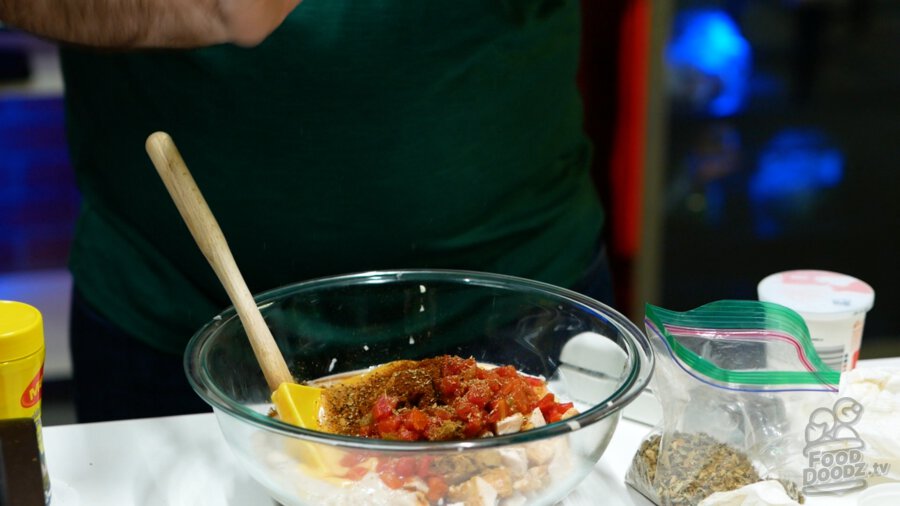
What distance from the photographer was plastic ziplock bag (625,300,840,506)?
80 centimetres

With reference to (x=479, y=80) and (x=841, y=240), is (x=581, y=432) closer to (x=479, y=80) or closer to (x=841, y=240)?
(x=479, y=80)

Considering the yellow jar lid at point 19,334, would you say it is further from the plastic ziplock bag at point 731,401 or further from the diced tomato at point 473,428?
the plastic ziplock bag at point 731,401

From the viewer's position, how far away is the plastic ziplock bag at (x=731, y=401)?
31.5 inches

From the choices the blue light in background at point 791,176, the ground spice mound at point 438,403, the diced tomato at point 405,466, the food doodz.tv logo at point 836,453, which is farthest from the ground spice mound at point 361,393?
the blue light in background at point 791,176

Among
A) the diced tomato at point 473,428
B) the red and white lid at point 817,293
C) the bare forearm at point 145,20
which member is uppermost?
the bare forearm at point 145,20

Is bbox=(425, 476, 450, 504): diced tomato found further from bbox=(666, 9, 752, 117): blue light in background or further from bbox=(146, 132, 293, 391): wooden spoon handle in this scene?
bbox=(666, 9, 752, 117): blue light in background

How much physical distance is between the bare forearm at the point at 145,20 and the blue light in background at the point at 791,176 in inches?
91.0

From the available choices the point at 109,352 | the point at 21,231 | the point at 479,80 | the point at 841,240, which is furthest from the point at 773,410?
the point at 841,240

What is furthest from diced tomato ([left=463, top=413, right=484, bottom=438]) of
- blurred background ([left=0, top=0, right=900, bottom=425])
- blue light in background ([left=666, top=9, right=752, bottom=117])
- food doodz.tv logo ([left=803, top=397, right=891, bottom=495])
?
blue light in background ([left=666, top=9, right=752, bottom=117])

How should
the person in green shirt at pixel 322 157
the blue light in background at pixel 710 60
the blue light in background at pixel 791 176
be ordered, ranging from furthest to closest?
the blue light in background at pixel 791 176 < the blue light in background at pixel 710 60 < the person in green shirt at pixel 322 157

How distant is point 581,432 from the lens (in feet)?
2.47

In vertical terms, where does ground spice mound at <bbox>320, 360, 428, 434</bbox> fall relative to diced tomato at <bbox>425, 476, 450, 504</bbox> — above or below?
below

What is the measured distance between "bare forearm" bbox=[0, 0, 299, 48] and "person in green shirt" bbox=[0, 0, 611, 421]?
93 mm

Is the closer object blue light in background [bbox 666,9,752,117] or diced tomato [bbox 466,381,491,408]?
diced tomato [bbox 466,381,491,408]
